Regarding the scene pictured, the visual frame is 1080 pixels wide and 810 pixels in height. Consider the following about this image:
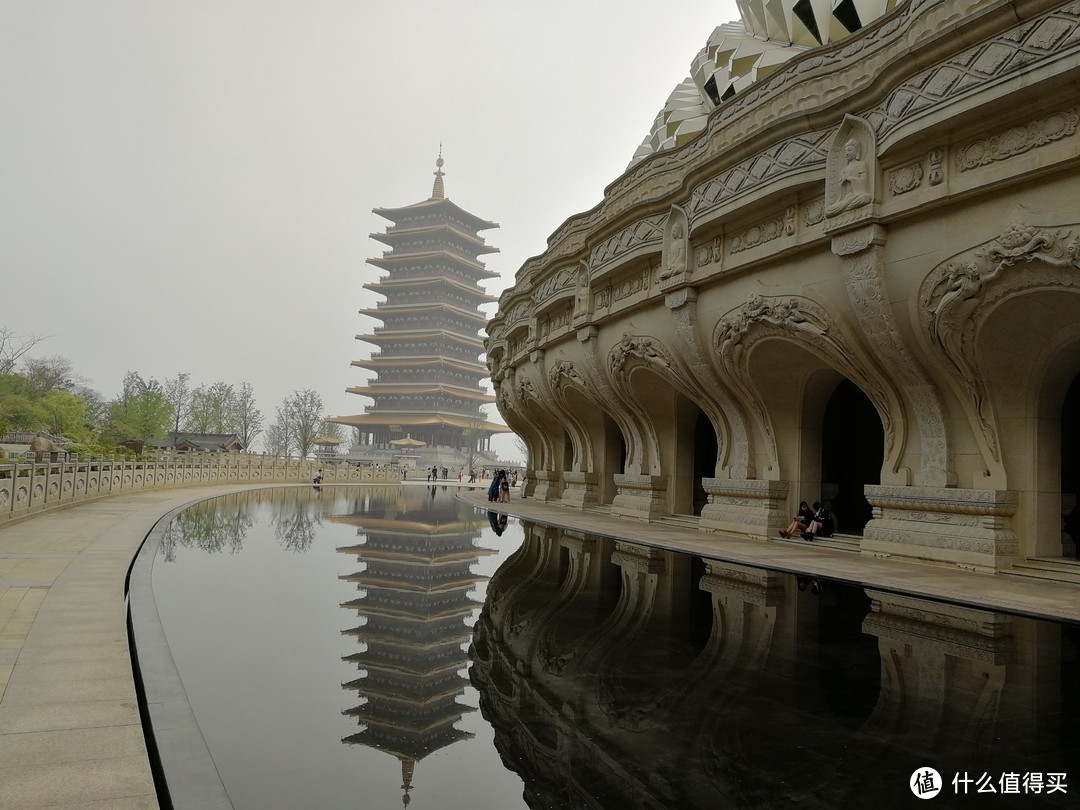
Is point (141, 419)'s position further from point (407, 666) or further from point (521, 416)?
point (407, 666)

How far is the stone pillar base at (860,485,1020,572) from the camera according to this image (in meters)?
8.92

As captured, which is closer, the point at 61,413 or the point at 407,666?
the point at 407,666

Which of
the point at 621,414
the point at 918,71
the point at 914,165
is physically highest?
the point at 918,71

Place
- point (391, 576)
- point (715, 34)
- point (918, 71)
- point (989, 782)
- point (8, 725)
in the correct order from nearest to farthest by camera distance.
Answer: point (989, 782) < point (8, 725) < point (391, 576) < point (918, 71) < point (715, 34)

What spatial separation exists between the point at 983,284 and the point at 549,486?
57.7 feet

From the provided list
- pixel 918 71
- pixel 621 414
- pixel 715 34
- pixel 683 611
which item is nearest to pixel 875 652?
pixel 683 611

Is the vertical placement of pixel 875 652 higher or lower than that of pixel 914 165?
lower

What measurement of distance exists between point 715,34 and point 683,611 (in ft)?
63.1

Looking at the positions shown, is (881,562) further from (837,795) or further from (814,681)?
(837,795)

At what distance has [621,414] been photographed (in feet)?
57.3

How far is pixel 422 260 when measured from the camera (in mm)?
72875

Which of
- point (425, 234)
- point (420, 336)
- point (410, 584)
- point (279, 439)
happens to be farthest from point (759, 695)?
point (279, 439)

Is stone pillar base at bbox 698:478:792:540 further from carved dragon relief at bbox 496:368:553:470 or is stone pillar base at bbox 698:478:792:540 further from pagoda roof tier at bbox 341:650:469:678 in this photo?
carved dragon relief at bbox 496:368:553:470

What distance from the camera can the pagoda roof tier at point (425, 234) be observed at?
73.4m
